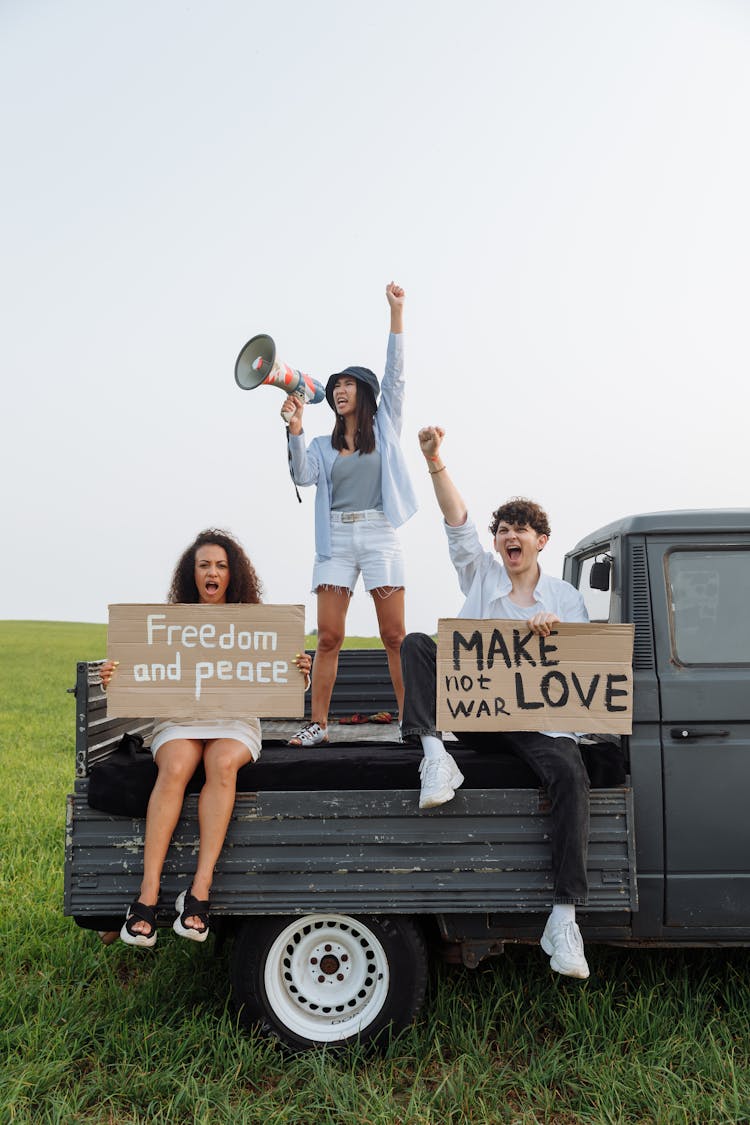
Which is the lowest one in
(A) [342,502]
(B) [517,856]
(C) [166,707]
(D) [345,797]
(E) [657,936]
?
(E) [657,936]

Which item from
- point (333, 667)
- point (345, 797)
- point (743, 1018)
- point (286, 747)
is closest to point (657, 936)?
point (743, 1018)

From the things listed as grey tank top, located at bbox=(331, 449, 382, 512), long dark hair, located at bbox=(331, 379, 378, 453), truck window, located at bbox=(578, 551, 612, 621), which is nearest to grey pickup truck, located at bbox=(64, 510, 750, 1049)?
truck window, located at bbox=(578, 551, 612, 621)

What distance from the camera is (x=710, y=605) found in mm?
3789

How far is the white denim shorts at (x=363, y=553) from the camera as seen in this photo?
194 inches

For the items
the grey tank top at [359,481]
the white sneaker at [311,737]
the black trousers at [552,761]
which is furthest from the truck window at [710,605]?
the white sneaker at [311,737]

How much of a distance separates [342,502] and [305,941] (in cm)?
226

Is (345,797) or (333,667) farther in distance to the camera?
(333,667)

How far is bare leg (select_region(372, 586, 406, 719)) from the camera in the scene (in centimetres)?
500

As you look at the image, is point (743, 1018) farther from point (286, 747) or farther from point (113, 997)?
point (113, 997)

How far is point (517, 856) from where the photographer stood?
3.54m

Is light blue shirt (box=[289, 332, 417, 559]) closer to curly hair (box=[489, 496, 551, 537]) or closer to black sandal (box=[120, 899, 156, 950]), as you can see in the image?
curly hair (box=[489, 496, 551, 537])

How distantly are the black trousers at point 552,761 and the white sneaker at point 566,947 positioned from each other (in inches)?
4.1

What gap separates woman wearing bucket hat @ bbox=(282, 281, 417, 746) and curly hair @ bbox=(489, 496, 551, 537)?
89 centimetres

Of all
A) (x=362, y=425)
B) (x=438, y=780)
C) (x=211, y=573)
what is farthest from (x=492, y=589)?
(x=362, y=425)
